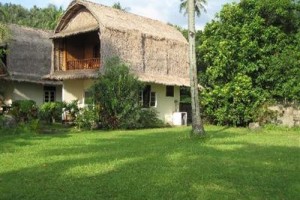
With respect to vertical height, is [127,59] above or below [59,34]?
below

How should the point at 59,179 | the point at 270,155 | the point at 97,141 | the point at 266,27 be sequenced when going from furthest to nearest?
the point at 266,27 < the point at 97,141 < the point at 270,155 < the point at 59,179

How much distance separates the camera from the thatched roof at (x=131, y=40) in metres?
25.4

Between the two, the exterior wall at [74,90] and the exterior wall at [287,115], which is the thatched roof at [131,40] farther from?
the exterior wall at [287,115]

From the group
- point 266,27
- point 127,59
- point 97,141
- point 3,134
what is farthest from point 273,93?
point 3,134

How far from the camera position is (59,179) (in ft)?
29.9

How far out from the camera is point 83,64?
2836cm

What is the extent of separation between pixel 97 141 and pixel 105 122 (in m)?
6.44

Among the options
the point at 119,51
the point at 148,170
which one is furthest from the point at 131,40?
the point at 148,170

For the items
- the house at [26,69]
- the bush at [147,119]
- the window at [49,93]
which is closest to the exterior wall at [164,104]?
the bush at [147,119]

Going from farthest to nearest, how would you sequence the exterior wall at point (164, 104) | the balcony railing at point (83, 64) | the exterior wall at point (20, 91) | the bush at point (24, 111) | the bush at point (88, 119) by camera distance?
the exterior wall at point (20, 91)
the exterior wall at point (164, 104)
the balcony railing at point (83, 64)
the bush at point (24, 111)
the bush at point (88, 119)

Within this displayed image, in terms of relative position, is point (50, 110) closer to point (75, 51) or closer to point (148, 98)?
point (75, 51)

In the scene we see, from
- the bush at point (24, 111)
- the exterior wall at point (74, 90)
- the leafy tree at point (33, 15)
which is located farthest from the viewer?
the leafy tree at point (33, 15)

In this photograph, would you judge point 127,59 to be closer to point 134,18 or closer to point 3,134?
point 134,18

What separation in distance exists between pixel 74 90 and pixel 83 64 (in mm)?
1939
